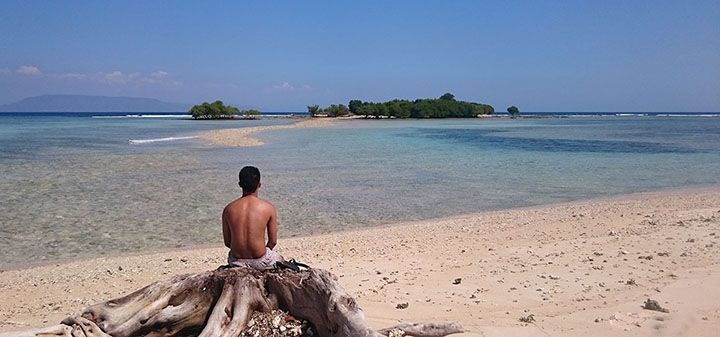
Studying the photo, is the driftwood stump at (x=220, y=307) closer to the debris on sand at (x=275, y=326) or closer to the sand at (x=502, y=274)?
the debris on sand at (x=275, y=326)

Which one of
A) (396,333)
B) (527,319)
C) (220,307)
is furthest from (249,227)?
(527,319)

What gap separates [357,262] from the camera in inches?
346

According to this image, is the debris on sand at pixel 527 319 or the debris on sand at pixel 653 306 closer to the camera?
the debris on sand at pixel 527 319

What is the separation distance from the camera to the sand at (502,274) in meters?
5.96

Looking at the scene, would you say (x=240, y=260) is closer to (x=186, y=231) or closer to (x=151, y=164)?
(x=186, y=231)

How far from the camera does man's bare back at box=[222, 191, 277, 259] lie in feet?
16.9

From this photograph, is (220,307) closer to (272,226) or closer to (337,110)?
(272,226)

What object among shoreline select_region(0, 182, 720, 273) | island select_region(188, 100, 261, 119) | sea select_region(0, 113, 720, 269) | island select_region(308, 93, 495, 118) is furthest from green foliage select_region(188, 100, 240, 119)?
shoreline select_region(0, 182, 720, 273)

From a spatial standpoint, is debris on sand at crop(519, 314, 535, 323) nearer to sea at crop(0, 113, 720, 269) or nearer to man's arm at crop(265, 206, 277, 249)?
man's arm at crop(265, 206, 277, 249)

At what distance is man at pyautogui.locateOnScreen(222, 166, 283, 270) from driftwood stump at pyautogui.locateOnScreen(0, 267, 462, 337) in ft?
0.55

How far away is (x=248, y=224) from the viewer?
5152mm

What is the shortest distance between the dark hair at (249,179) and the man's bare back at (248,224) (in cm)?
9

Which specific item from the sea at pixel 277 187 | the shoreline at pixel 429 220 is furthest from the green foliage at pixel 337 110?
the shoreline at pixel 429 220

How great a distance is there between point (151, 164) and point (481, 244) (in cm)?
1915
